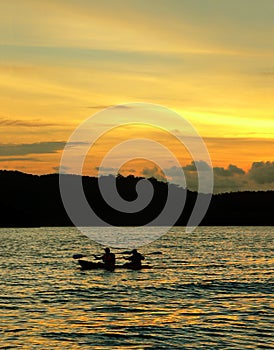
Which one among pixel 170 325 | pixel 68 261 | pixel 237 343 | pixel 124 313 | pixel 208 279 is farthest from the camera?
pixel 68 261

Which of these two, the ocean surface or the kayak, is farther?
the kayak

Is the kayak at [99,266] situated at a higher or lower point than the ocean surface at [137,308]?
higher

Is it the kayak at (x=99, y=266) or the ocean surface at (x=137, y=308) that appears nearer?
the ocean surface at (x=137, y=308)

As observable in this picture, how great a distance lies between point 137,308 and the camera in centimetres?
4266

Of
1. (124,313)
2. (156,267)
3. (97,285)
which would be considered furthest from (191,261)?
(124,313)

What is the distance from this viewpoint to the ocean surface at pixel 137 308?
33.0 m

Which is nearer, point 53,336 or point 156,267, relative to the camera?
point 53,336

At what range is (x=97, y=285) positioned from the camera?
54281 millimetres

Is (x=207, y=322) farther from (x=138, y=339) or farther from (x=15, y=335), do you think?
(x=15, y=335)

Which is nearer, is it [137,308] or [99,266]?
[137,308]

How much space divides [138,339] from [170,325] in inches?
162

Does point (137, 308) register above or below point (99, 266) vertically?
below

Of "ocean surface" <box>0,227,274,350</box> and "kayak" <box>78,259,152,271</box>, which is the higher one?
"kayak" <box>78,259,152,271</box>

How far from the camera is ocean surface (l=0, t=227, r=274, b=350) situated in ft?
108
